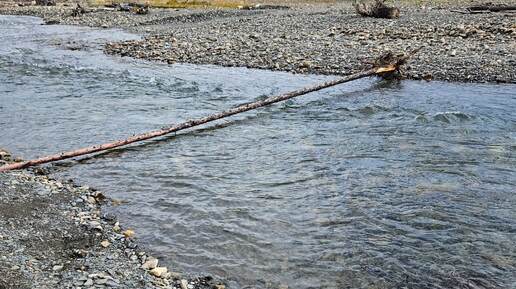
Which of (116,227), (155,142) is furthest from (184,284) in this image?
(155,142)

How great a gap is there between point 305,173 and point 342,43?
15.1m

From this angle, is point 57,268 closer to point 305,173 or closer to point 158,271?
point 158,271

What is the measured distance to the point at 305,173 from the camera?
10.0m

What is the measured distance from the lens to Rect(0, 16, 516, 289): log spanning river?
22.4 feet

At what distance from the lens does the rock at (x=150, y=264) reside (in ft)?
21.5

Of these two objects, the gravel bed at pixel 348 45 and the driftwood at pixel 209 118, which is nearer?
the driftwood at pixel 209 118

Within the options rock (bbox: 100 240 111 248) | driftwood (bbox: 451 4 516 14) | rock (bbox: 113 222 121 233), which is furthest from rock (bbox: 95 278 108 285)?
driftwood (bbox: 451 4 516 14)

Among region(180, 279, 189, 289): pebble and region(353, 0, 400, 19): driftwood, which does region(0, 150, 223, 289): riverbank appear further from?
region(353, 0, 400, 19): driftwood

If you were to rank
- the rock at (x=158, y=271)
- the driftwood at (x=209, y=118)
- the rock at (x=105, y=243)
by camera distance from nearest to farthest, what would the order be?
the rock at (x=158, y=271) < the rock at (x=105, y=243) < the driftwood at (x=209, y=118)

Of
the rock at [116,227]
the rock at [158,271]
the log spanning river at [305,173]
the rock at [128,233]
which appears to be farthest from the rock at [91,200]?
the rock at [158,271]

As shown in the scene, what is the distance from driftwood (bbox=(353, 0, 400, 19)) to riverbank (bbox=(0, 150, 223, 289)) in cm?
2810

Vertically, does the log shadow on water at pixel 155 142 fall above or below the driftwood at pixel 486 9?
below

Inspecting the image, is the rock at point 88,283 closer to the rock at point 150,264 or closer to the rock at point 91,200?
the rock at point 150,264

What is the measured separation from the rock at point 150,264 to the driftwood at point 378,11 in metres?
29.5
